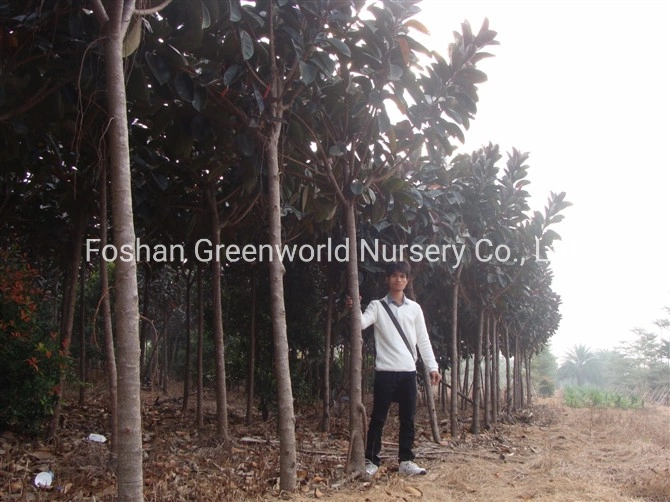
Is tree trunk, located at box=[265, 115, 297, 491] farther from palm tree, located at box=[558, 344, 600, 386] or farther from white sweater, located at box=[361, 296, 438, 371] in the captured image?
palm tree, located at box=[558, 344, 600, 386]

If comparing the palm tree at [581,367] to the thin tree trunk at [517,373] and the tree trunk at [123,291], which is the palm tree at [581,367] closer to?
the thin tree trunk at [517,373]

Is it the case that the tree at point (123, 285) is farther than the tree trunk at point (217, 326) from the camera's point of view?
No

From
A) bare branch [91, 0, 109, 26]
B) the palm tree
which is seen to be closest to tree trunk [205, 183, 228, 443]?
bare branch [91, 0, 109, 26]

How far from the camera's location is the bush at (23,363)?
491 centimetres

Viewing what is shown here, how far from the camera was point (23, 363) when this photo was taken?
4.94 meters

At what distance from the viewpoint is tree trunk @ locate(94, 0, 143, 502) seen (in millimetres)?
2543

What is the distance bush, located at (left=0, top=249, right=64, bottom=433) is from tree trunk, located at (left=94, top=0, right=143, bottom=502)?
2706 millimetres

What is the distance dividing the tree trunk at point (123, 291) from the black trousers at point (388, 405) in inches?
98.3

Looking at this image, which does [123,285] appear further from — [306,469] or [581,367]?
[581,367]

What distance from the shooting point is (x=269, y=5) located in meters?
3.74

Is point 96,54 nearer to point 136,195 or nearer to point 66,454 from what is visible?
point 136,195

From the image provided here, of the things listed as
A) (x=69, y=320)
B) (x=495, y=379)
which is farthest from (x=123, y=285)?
(x=495, y=379)

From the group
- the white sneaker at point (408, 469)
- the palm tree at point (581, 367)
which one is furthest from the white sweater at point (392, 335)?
the palm tree at point (581, 367)

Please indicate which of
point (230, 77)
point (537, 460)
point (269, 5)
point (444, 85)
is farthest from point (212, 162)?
point (537, 460)
